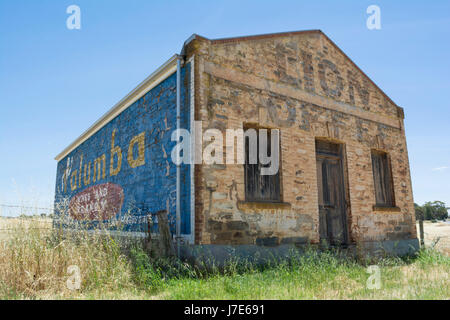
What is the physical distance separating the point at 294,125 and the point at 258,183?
1.76 m

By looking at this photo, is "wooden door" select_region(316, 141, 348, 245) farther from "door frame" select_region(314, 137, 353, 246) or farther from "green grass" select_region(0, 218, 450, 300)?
"green grass" select_region(0, 218, 450, 300)

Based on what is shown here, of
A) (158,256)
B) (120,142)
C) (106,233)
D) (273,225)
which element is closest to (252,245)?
(273,225)

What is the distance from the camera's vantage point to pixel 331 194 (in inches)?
345

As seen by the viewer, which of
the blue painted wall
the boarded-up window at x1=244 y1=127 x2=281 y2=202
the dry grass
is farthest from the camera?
the boarded-up window at x1=244 y1=127 x2=281 y2=202

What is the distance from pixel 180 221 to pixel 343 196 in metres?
4.62

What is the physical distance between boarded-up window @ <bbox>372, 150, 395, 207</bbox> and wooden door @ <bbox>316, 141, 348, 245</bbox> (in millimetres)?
1713

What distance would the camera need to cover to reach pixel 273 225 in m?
7.06

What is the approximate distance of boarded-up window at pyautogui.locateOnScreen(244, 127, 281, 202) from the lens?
7152mm

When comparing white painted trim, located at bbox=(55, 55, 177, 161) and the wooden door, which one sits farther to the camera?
the wooden door

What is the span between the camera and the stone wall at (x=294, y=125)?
658 centimetres

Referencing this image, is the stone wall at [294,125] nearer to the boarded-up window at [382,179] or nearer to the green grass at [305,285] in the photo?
the boarded-up window at [382,179]

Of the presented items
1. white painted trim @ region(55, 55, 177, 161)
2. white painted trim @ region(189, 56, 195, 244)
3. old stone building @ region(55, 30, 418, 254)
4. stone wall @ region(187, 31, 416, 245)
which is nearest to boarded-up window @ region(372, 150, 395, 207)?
old stone building @ region(55, 30, 418, 254)

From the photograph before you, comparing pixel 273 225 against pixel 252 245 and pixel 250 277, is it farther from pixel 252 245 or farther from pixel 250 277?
pixel 250 277
